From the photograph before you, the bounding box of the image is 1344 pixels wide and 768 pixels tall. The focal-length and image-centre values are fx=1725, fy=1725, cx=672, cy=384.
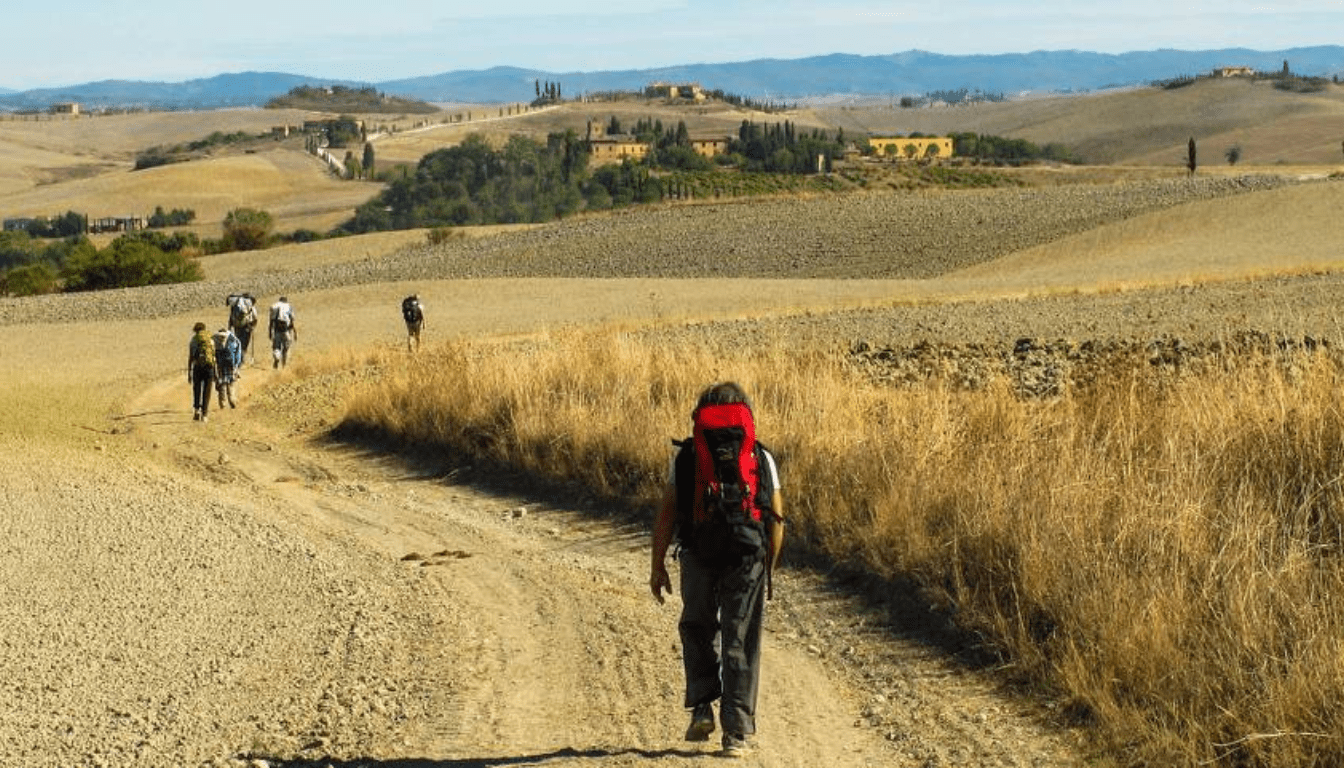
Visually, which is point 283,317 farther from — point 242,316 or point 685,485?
point 685,485

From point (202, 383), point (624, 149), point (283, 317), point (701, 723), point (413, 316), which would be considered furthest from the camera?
point (624, 149)

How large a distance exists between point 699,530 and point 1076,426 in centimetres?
632

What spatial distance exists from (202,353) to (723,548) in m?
16.5

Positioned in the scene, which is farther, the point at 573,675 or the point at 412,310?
the point at 412,310

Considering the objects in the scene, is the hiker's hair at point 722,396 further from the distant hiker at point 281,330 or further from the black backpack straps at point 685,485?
the distant hiker at point 281,330

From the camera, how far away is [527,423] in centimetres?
1719

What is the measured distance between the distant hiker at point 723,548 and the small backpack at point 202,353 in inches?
628

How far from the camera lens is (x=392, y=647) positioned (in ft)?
33.9

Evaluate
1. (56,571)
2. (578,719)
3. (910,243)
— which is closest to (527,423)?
(56,571)

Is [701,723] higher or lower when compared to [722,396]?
lower

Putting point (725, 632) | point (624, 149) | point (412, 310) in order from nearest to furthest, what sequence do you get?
point (725, 632), point (412, 310), point (624, 149)

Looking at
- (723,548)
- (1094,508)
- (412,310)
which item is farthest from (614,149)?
(723,548)

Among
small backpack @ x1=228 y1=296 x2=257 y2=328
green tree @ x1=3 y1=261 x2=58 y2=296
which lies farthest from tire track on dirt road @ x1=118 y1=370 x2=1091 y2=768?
green tree @ x1=3 y1=261 x2=58 y2=296

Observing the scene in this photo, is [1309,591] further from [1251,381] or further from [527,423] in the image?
[527,423]
